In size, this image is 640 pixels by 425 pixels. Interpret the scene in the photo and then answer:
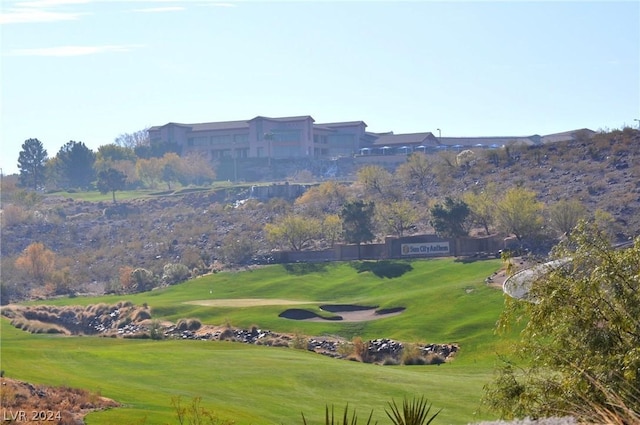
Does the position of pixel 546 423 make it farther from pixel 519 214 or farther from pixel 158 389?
pixel 519 214

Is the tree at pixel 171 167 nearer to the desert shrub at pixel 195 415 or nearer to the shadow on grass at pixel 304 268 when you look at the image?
the shadow on grass at pixel 304 268

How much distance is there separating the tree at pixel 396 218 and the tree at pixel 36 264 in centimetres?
3759

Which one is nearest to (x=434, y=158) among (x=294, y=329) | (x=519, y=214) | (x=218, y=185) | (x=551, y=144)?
(x=551, y=144)

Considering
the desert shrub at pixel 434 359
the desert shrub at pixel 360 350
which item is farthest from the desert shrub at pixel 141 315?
the desert shrub at pixel 434 359

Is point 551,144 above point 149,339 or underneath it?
above

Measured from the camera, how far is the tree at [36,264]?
12000 cm

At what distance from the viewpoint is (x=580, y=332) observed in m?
24.3

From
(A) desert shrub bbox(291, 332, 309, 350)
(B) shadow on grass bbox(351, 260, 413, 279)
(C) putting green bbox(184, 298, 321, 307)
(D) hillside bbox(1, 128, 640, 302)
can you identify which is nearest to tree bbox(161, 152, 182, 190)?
(D) hillside bbox(1, 128, 640, 302)

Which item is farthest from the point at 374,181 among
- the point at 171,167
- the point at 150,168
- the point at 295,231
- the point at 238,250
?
the point at 150,168

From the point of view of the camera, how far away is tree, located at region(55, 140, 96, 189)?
198m

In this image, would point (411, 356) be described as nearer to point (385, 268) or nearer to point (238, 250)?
point (385, 268)

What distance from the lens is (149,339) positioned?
2808 inches

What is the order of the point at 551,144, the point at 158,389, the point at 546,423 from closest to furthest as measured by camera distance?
the point at 546,423 → the point at 158,389 → the point at 551,144

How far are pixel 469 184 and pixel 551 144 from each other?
16.4 metres
